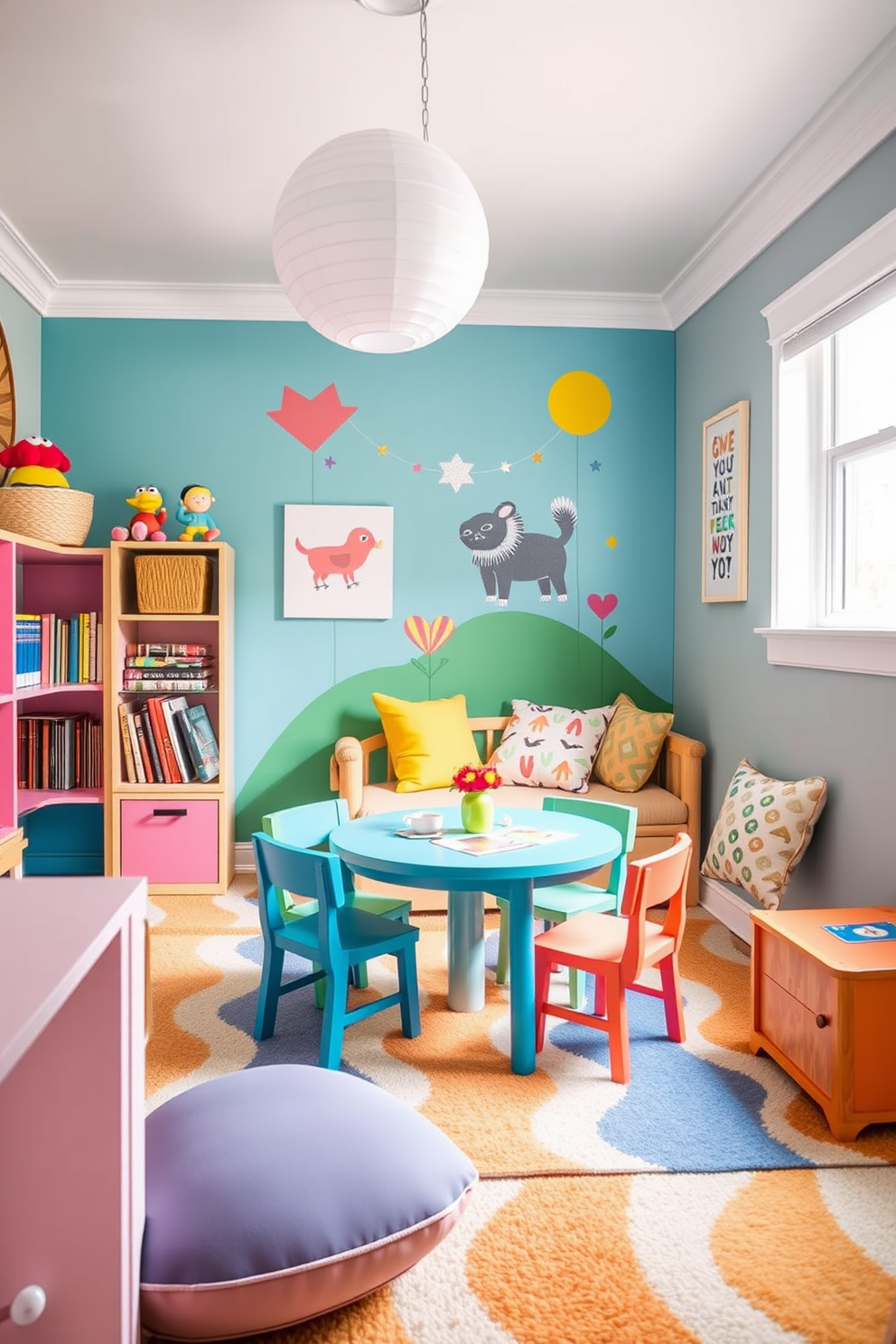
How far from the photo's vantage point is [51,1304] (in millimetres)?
1101

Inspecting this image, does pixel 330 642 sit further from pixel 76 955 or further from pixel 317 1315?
pixel 76 955

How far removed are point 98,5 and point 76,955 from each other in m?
2.50

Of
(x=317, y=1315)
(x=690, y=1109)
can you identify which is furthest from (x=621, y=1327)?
(x=690, y=1109)

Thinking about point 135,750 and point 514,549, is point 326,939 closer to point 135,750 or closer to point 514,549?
point 135,750

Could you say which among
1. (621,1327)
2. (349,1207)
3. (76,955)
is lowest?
(621,1327)

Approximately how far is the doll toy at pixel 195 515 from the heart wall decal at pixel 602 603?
177 centimetres

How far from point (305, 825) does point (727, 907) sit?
6.04 ft

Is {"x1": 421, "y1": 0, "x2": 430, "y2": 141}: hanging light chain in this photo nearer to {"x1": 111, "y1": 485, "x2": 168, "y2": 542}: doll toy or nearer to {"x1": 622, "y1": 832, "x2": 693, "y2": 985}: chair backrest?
{"x1": 111, "y1": 485, "x2": 168, "y2": 542}: doll toy

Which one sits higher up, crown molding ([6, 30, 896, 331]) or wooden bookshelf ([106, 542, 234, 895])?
crown molding ([6, 30, 896, 331])

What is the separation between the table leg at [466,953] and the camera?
274cm

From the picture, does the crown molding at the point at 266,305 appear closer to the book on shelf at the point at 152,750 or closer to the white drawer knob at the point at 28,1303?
the book on shelf at the point at 152,750

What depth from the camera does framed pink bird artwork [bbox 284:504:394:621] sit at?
4398mm

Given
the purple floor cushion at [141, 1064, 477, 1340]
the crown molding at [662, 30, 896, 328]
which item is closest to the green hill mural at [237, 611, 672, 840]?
the crown molding at [662, 30, 896, 328]

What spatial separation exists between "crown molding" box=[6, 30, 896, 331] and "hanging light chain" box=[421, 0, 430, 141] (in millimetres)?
1169
